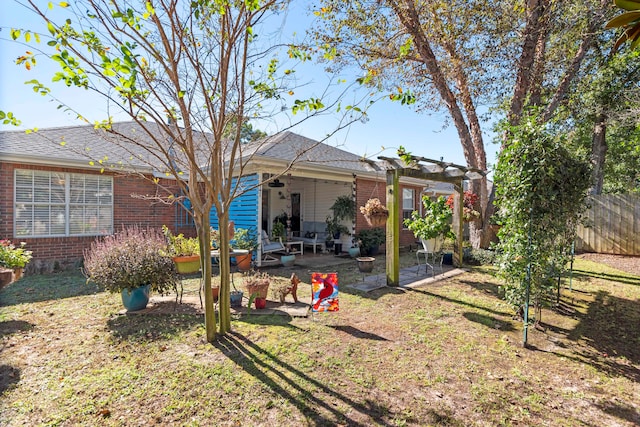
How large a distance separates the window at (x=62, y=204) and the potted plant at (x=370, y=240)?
7.68 meters

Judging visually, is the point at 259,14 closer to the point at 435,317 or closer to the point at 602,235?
the point at 435,317

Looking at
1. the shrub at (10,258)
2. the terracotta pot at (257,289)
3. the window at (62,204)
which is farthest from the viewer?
the window at (62,204)

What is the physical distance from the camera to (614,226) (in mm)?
10680

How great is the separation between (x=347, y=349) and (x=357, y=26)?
7.77 meters

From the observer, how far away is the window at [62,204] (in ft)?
25.1

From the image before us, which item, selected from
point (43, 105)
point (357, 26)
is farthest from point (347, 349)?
point (357, 26)

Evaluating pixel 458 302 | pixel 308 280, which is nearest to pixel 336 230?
pixel 308 280

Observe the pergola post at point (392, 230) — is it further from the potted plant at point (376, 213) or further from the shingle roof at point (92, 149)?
the shingle roof at point (92, 149)

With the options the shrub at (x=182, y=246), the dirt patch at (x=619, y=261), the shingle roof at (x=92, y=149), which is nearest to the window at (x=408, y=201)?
the shingle roof at (x=92, y=149)

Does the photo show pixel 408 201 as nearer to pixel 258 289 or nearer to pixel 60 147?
pixel 258 289

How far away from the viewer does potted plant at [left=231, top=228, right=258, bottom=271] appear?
8148 millimetres

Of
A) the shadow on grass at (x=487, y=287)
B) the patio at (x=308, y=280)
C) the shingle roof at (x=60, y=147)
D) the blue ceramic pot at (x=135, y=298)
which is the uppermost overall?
the shingle roof at (x=60, y=147)

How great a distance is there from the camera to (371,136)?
578cm

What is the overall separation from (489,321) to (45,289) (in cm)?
817
